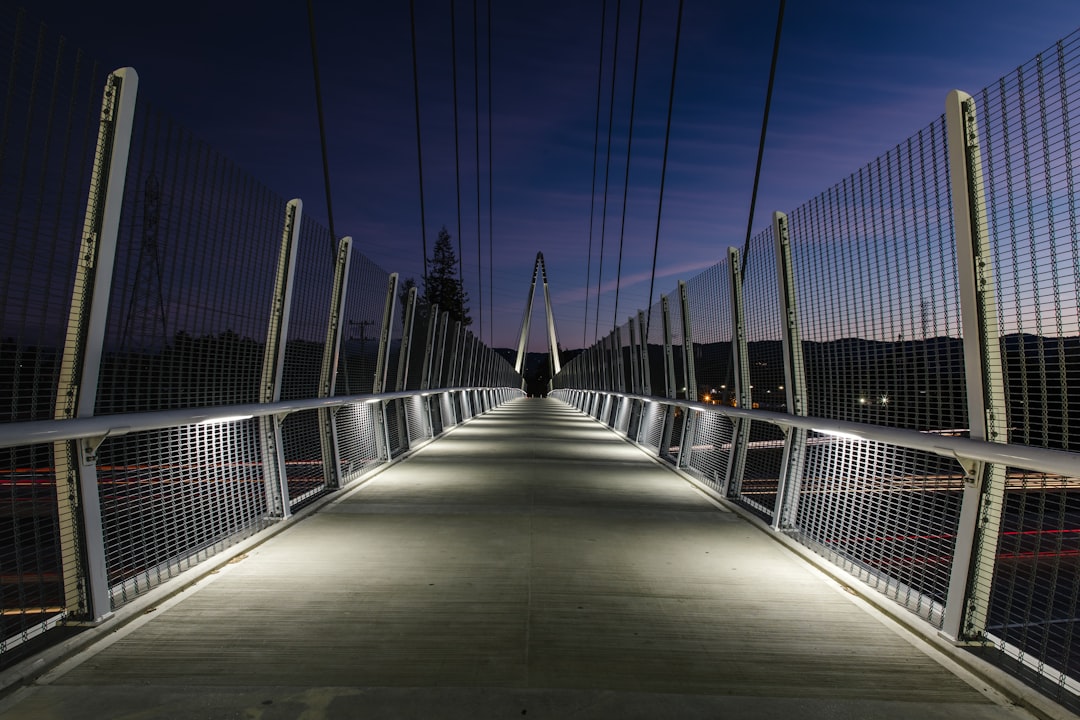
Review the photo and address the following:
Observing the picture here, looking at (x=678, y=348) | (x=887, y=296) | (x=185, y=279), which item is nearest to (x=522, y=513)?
(x=185, y=279)

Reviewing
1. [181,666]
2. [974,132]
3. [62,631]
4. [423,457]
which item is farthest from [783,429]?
[423,457]

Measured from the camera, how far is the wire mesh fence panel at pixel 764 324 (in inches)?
230

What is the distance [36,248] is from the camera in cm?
289

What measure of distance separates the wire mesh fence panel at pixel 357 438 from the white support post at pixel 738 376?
12.7 ft

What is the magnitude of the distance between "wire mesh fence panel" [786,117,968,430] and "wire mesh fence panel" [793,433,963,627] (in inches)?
8.6

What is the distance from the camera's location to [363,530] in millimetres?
5145

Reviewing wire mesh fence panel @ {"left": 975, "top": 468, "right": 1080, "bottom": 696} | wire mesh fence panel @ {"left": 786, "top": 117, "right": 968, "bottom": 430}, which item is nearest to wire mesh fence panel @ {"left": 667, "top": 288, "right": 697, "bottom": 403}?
wire mesh fence panel @ {"left": 786, "top": 117, "right": 968, "bottom": 430}

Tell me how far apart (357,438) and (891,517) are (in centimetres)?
588

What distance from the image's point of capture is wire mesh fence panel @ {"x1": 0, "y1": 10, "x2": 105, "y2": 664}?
2736 millimetres

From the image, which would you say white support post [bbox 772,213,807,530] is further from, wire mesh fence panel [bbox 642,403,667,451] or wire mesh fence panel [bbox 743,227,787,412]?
wire mesh fence panel [bbox 642,403,667,451]

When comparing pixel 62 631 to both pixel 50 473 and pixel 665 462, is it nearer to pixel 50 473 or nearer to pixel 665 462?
pixel 50 473

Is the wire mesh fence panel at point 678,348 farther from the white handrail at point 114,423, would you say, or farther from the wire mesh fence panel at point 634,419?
the white handrail at point 114,423

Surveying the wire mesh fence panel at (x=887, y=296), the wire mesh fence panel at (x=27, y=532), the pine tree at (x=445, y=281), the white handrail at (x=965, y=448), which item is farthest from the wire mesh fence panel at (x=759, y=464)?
the pine tree at (x=445, y=281)

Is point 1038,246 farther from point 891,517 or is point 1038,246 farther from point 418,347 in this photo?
point 418,347
